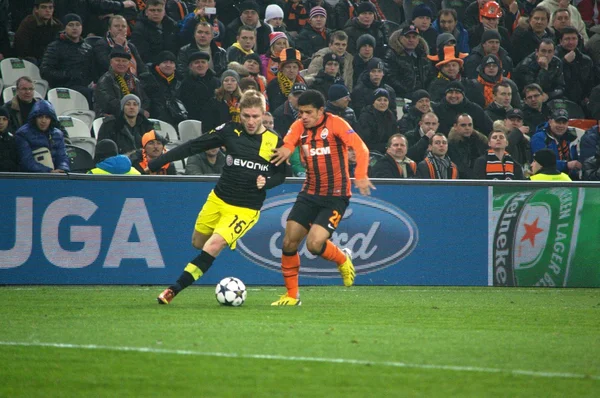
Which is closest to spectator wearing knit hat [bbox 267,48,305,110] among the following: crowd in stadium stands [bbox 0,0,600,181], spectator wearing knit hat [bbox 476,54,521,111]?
crowd in stadium stands [bbox 0,0,600,181]

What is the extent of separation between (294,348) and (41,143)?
7.51 metres

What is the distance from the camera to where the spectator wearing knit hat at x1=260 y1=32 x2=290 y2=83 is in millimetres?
17734

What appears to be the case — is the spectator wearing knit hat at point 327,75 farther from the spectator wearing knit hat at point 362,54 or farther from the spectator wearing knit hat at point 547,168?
the spectator wearing knit hat at point 547,168

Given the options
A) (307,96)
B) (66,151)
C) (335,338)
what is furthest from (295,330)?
(66,151)

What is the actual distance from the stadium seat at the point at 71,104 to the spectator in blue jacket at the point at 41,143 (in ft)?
6.63

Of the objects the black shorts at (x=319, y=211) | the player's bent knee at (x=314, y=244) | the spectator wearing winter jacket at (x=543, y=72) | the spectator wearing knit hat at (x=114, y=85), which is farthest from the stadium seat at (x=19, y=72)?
the spectator wearing winter jacket at (x=543, y=72)

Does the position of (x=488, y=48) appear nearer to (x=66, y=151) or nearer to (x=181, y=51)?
(x=181, y=51)

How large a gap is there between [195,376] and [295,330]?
7.73 feet

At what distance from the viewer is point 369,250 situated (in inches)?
558

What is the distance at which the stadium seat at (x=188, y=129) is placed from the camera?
16359 mm

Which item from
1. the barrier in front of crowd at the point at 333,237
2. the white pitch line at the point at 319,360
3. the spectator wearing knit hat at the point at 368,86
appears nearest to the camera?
the white pitch line at the point at 319,360

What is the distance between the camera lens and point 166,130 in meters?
16.1

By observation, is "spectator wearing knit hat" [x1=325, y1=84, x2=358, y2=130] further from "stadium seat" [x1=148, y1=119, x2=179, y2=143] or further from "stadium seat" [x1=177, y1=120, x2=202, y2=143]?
"stadium seat" [x1=148, y1=119, x2=179, y2=143]

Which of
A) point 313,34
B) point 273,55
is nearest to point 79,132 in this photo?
point 273,55
